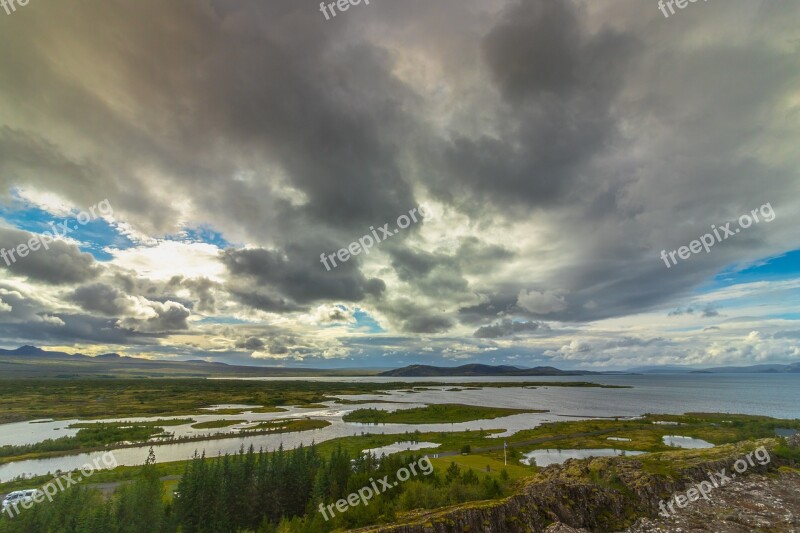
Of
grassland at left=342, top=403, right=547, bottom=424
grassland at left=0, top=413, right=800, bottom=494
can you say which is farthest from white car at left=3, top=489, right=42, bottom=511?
grassland at left=342, top=403, right=547, bottom=424

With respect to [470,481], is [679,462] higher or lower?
higher

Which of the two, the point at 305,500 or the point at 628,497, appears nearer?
the point at 628,497

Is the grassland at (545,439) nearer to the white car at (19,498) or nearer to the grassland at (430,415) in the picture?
the white car at (19,498)

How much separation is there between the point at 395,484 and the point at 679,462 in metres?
33.0

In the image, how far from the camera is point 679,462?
40469 millimetres

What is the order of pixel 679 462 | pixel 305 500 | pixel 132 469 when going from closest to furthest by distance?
pixel 679 462 < pixel 305 500 < pixel 132 469

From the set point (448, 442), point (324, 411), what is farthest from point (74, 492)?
point (324, 411)

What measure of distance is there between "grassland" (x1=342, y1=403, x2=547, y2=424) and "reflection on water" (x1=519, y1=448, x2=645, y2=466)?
6313cm

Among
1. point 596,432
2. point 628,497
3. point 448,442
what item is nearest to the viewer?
point 628,497

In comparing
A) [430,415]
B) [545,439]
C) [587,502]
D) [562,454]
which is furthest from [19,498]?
[430,415]

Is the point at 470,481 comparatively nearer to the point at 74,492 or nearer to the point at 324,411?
the point at 74,492

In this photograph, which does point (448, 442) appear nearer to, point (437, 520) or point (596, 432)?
point (596, 432)

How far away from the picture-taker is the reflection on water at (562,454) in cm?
8975

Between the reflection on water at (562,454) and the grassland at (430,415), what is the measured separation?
63.1 m
